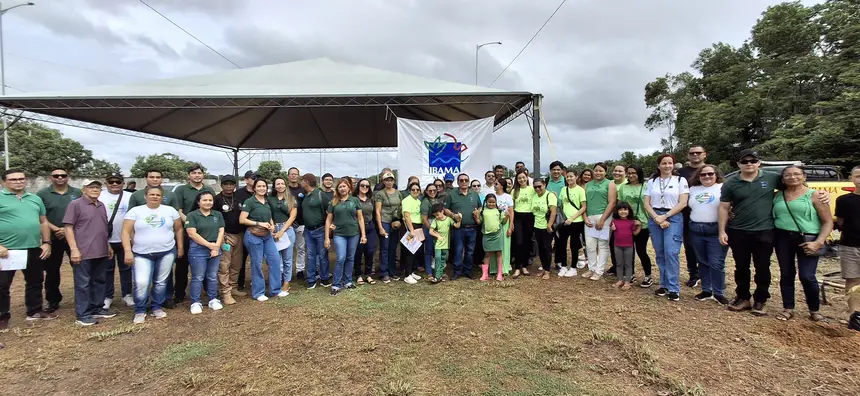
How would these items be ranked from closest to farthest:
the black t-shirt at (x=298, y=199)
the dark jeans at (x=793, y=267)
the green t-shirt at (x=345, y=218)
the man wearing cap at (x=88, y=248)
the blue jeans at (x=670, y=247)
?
1. the dark jeans at (x=793, y=267)
2. the man wearing cap at (x=88, y=248)
3. the blue jeans at (x=670, y=247)
4. the green t-shirt at (x=345, y=218)
5. the black t-shirt at (x=298, y=199)

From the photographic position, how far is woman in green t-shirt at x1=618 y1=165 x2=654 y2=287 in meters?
4.61

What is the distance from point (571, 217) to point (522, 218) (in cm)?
65

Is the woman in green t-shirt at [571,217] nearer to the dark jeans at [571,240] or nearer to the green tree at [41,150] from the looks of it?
the dark jeans at [571,240]

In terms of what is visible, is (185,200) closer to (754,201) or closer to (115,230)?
(115,230)

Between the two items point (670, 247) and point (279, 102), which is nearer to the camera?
point (670, 247)

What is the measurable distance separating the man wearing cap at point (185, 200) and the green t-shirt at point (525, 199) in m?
3.90

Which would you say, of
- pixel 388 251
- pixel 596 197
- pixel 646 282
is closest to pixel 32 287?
pixel 388 251

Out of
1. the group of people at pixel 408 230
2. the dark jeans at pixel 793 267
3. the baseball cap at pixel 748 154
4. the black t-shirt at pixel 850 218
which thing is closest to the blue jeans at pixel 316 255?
the group of people at pixel 408 230

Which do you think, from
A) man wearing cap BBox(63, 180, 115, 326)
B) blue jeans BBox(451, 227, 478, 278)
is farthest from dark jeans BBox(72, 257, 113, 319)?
blue jeans BBox(451, 227, 478, 278)

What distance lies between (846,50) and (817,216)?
20.7 m

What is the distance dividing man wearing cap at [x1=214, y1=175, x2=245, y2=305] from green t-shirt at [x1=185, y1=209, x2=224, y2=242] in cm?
31

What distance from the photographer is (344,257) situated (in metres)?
4.75

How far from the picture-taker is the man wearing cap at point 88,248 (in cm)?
362

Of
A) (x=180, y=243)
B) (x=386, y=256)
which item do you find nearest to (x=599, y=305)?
(x=386, y=256)
